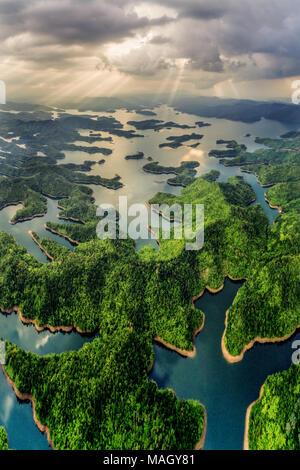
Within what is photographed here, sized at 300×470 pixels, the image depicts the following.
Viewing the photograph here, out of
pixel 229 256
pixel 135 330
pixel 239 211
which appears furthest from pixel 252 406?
pixel 239 211

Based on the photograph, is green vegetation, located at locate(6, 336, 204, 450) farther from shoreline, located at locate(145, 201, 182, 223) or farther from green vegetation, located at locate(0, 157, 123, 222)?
green vegetation, located at locate(0, 157, 123, 222)

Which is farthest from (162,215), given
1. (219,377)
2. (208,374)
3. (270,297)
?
(219,377)

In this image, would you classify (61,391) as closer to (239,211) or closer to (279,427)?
(279,427)

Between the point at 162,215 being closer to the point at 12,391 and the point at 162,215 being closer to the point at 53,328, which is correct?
the point at 53,328

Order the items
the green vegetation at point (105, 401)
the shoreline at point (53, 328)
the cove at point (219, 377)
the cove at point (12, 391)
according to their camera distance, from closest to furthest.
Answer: the green vegetation at point (105, 401), the cove at point (12, 391), the cove at point (219, 377), the shoreline at point (53, 328)

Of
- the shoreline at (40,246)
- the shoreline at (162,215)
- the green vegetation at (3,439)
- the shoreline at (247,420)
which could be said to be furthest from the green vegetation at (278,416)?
the shoreline at (162,215)

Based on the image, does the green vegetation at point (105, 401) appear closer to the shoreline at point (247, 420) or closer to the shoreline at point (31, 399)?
the shoreline at point (31, 399)

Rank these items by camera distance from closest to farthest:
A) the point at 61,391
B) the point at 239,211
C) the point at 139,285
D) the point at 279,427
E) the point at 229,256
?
1. the point at 279,427
2. the point at 61,391
3. the point at 139,285
4. the point at 229,256
5. the point at 239,211
